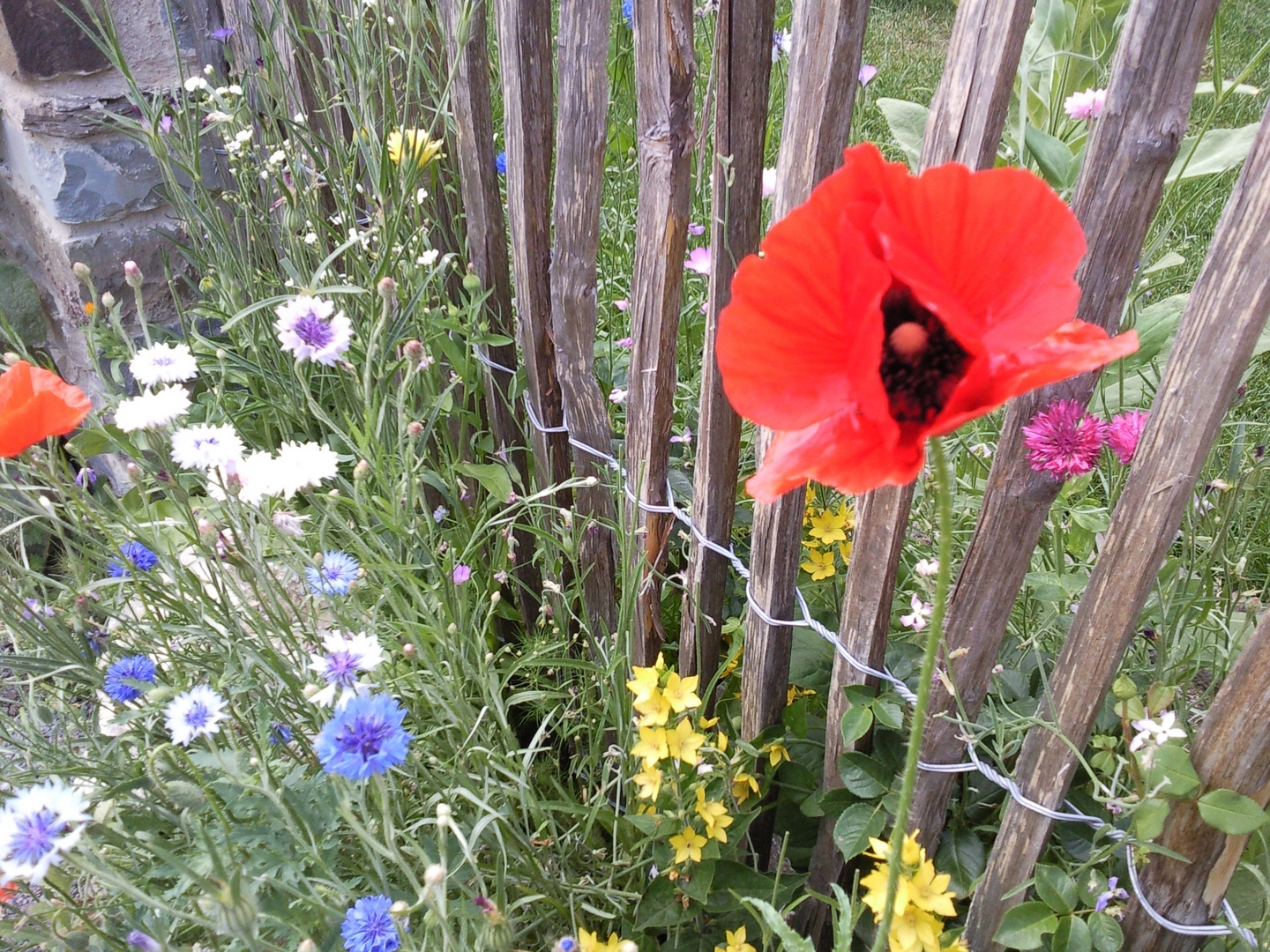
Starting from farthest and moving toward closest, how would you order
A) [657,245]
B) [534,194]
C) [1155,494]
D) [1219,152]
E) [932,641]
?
[534,194]
[1219,152]
[657,245]
[1155,494]
[932,641]

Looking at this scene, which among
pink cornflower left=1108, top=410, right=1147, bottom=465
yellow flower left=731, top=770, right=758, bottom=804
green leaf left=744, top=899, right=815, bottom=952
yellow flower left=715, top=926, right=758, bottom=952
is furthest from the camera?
yellow flower left=731, top=770, right=758, bottom=804

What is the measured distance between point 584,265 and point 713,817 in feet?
2.80

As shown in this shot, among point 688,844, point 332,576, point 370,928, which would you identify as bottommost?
point 688,844

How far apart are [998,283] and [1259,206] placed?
44cm

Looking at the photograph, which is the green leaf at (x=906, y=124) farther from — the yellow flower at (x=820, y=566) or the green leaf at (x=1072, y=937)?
the green leaf at (x=1072, y=937)

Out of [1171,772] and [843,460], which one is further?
[1171,772]

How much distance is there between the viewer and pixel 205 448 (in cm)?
105

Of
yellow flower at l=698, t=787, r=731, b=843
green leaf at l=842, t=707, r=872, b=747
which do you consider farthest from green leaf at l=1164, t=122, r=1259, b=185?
yellow flower at l=698, t=787, r=731, b=843

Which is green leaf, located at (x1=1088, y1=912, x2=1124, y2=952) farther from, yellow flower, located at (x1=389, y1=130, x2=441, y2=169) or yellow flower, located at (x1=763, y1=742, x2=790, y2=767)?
yellow flower, located at (x1=389, y1=130, x2=441, y2=169)

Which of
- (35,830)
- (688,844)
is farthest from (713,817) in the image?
(35,830)

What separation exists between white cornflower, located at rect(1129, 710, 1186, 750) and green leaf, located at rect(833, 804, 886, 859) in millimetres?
377

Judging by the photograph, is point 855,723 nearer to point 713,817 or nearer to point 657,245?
point 713,817

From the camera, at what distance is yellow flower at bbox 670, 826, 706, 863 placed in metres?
1.27

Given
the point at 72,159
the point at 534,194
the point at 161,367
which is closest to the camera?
the point at 161,367
